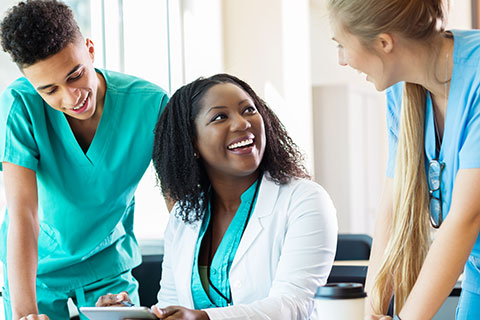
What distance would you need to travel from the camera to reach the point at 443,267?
1.14m

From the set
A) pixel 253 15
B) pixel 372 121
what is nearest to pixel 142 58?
pixel 253 15

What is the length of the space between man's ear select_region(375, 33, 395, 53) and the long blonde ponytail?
0.55 feet

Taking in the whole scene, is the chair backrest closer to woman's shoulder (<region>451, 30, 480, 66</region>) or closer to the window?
the window

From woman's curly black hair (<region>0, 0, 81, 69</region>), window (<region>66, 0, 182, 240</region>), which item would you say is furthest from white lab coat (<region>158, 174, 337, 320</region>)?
window (<region>66, 0, 182, 240</region>)

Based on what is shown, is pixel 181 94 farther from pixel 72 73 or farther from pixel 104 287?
pixel 104 287

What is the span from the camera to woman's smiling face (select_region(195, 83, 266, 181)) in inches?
64.8

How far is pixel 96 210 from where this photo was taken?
71.5 inches

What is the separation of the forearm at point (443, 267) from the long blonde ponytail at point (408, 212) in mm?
180

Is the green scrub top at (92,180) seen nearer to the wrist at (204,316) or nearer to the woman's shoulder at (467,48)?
the wrist at (204,316)

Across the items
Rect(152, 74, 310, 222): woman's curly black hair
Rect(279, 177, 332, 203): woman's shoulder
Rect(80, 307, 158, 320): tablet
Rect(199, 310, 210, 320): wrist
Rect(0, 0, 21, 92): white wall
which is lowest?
Rect(199, 310, 210, 320): wrist

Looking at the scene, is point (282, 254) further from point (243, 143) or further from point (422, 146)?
point (422, 146)

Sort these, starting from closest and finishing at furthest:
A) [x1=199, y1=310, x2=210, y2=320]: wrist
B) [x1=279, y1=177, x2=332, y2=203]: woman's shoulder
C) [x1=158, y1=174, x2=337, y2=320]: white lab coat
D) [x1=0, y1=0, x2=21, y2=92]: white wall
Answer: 1. [x1=199, y1=310, x2=210, y2=320]: wrist
2. [x1=158, y1=174, x2=337, y2=320]: white lab coat
3. [x1=279, y1=177, x2=332, y2=203]: woman's shoulder
4. [x1=0, y1=0, x2=21, y2=92]: white wall

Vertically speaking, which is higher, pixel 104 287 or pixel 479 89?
pixel 479 89

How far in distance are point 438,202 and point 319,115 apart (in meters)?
4.50
